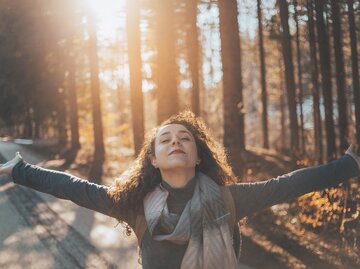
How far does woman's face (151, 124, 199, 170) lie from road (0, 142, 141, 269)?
424cm

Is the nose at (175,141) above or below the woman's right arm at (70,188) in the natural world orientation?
above

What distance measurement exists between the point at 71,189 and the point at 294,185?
56.4 inches

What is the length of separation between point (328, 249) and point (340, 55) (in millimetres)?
9019

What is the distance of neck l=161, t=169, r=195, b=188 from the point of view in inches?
132

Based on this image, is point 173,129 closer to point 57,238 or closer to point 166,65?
point 57,238

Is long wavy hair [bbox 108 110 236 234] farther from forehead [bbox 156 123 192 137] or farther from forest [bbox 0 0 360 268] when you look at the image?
forest [bbox 0 0 360 268]

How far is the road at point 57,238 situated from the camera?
7539mm

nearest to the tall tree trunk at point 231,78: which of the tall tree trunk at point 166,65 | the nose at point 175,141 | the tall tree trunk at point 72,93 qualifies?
the tall tree trunk at point 166,65

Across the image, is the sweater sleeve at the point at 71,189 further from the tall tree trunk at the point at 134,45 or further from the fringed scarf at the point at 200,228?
the tall tree trunk at the point at 134,45

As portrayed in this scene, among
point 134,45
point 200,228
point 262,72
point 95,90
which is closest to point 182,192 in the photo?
point 200,228

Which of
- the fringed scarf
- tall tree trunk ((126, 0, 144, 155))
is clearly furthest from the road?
tall tree trunk ((126, 0, 144, 155))

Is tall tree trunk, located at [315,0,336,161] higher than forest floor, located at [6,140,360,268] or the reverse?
higher

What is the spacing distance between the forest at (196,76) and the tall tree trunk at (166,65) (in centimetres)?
2

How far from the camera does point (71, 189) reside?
11.2ft
